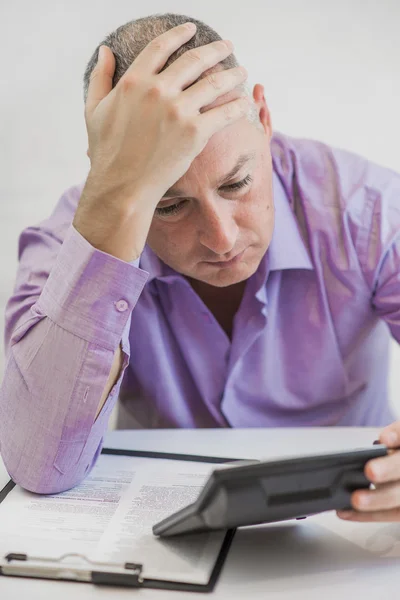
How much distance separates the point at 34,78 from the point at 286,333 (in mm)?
1115

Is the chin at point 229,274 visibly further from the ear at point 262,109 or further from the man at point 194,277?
the ear at point 262,109

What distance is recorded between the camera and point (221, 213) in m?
1.19

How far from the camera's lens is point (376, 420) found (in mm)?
1675

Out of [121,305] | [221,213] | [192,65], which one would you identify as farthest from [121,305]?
[192,65]

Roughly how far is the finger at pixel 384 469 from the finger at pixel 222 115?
48cm

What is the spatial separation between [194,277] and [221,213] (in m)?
0.17

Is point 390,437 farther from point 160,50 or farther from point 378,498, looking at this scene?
point 160,50

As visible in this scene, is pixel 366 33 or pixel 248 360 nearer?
pixel 248 360

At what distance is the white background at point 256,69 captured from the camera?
2129 mm

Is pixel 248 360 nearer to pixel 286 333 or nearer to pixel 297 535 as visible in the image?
pixel 286 333

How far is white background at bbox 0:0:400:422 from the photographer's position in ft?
6.98

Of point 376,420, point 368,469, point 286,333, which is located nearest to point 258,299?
point 286,333

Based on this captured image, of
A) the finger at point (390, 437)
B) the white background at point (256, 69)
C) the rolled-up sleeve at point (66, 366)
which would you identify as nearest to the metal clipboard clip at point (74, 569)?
the rolled-up sleeve at point (66, 366)

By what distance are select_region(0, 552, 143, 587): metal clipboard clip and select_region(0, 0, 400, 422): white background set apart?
1406mm
